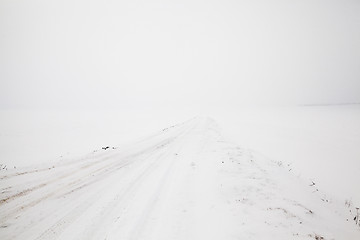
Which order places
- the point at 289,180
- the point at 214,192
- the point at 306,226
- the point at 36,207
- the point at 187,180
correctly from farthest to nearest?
the point at 289,180, the point at 187,180, the point at 214,192, the point at 36,207, the point at 306,226

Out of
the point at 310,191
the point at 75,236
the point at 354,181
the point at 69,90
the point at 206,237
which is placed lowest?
the point at 354,181

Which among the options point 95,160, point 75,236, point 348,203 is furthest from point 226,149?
point 75,236

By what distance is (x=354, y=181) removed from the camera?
1288 centimetres

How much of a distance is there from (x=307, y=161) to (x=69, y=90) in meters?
199

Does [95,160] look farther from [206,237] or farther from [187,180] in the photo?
[206,237]

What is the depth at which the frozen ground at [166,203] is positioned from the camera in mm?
6148

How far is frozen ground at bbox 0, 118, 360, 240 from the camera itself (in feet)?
20.2

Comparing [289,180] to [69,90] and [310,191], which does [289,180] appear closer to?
[310,191]

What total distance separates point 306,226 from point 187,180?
4.71m

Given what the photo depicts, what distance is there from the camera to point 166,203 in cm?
766

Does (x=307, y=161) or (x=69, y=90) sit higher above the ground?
(x=69, y=90)

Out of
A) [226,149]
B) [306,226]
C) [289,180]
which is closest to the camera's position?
[306,226]

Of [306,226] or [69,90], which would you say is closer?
[306,226]

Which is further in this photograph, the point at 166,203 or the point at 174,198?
the point at 174,198
